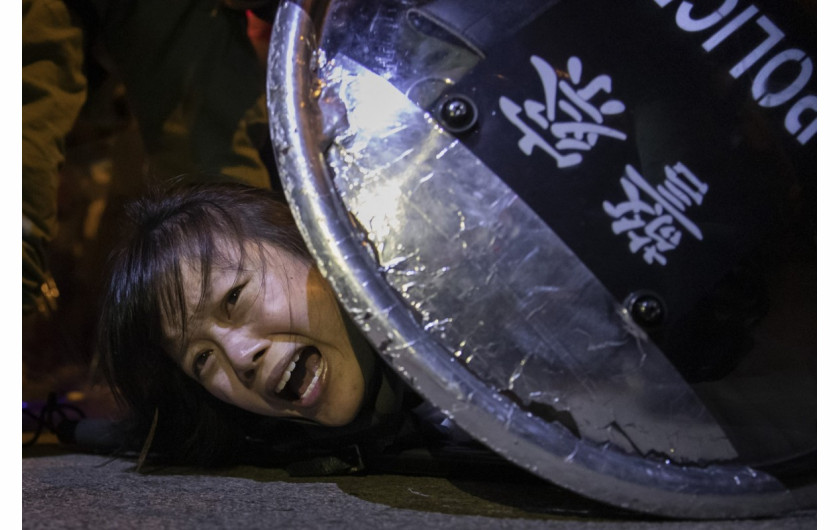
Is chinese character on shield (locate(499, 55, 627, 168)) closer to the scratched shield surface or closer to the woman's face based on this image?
the scratched shield surface

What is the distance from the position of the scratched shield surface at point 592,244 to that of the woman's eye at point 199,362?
315 millimetres

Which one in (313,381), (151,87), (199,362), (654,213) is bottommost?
(654,213)

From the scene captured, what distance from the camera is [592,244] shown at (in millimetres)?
730

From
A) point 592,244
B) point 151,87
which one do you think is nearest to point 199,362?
point 592,244

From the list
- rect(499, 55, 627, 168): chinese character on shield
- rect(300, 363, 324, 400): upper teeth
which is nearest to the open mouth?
rect(300, 363, 324, 400): upper teeth

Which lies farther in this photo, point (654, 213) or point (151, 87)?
point (151, 87)

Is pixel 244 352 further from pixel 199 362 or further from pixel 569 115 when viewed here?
pixel 569 115

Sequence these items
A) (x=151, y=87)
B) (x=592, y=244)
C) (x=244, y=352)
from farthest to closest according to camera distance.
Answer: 1. (x=151, y=87)
2. (x=244, y=352)
3. (x=592, y=244)

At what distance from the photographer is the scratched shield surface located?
0.72 m

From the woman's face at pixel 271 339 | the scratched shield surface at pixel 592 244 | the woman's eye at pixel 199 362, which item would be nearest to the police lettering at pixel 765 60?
the scratched shield surface at pixel 592 244

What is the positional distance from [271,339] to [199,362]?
0.12 meters

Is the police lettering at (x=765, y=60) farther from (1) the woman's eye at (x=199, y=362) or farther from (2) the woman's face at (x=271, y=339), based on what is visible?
(1) the woman's eye at (x=199, y=362)

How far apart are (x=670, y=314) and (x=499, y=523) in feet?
0.86

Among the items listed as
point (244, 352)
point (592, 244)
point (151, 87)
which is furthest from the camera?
point (151, 87)
